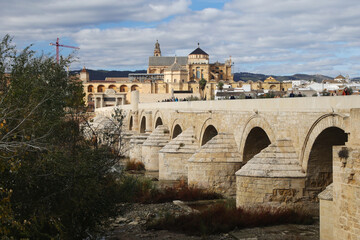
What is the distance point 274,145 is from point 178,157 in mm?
7788

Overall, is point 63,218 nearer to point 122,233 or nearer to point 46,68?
point 122,233

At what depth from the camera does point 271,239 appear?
11.0m

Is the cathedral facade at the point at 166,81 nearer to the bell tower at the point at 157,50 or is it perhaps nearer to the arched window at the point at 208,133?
the bell tower at the point at 157,50

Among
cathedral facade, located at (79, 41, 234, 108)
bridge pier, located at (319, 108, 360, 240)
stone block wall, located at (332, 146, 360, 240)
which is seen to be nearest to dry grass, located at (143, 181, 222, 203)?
bridge pier, located at (319, 108, 360, 240)

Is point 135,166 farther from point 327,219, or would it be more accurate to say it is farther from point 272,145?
point 327,219

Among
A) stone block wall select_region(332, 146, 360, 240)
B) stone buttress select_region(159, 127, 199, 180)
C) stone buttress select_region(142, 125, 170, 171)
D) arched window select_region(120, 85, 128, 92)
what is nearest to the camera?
stone block wall select_region(332, 146, 360, 240)

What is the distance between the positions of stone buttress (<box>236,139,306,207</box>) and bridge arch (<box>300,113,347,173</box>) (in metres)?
0.32

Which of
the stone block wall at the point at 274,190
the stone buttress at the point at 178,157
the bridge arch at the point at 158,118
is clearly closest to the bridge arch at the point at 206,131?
the stone buttress at the point at 178,157

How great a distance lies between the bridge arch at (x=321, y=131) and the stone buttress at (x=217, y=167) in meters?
3.88

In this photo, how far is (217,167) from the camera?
1609 cm

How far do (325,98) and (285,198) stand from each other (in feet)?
9.09

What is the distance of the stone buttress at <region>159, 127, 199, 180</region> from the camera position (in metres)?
20.3

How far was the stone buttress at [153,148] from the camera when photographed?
24.1 m

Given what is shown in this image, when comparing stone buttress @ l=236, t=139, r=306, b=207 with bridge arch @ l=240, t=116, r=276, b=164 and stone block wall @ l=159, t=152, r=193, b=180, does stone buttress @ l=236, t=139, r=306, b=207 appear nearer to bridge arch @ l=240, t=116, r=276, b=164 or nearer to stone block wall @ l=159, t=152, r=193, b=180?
bridge arch @ l=240, t=116, r=276, b=164
